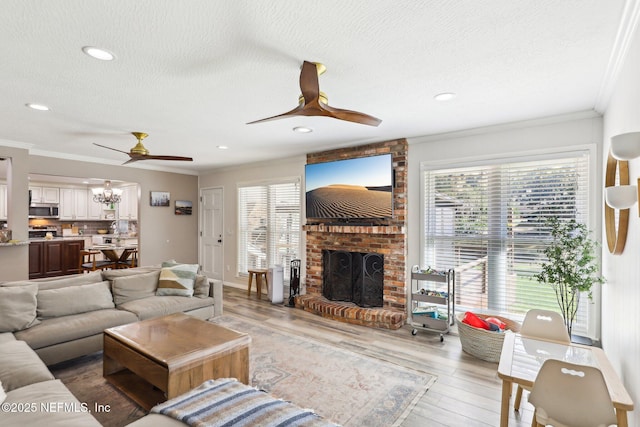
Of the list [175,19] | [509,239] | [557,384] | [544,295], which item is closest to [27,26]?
[175,19]

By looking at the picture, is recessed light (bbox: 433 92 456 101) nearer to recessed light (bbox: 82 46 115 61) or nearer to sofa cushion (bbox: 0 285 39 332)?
recessed light (bbox: 82 46 115 61)

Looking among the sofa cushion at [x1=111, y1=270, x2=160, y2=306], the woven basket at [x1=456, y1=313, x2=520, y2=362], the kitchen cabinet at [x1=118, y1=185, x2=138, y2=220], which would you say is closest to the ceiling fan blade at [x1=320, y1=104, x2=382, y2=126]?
the woven basket at [x1=456, y1=313, x2=520, y2=362]

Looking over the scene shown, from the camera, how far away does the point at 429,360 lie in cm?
315

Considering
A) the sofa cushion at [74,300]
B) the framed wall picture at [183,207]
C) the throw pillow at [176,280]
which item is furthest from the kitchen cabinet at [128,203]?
the sofa cushion at [74,300]

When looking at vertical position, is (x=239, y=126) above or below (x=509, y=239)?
above

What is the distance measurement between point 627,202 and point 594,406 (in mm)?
978

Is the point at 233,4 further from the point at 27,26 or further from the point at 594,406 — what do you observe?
the point at 594,406

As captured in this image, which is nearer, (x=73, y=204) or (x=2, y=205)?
(x=2, y=205)

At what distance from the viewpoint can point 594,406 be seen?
1.42 meters

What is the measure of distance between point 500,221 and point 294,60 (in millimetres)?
2837

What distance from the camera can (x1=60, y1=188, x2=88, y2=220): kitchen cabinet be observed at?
8.58 m

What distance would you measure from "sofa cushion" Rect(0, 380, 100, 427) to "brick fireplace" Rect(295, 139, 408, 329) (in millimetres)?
3088

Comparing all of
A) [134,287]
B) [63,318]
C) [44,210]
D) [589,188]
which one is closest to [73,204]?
[44,210]

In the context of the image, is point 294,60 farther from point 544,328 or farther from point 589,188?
point 589,188
